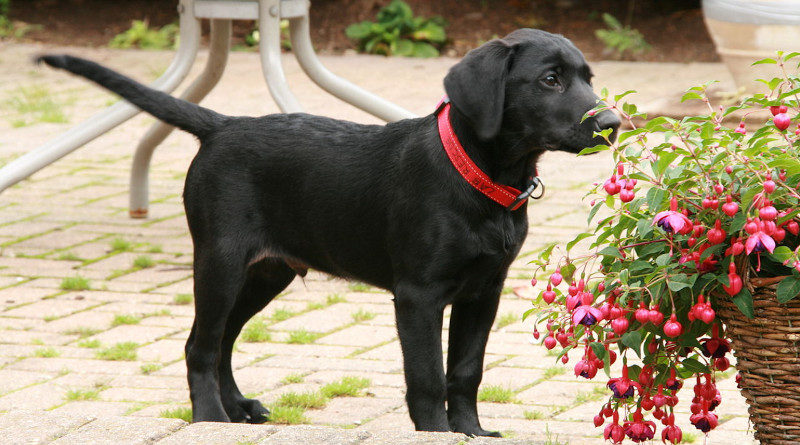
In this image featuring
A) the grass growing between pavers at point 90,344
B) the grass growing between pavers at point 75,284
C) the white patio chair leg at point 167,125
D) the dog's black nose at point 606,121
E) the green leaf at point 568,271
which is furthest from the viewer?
the white patio chair leg at point 167,125

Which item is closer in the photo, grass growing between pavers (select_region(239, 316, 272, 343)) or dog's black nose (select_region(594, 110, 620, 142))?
dog's black nose (select_region(594, 110, 620, 142))

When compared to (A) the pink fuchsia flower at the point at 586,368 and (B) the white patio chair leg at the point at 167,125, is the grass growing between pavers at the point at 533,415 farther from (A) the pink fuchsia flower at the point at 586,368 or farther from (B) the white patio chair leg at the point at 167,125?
(B) the white patio chair leg at the point at 167,125

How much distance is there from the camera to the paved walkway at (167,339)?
10.3ft

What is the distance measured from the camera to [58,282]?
16.5 feet

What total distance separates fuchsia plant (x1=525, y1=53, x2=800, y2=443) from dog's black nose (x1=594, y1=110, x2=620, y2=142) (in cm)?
22

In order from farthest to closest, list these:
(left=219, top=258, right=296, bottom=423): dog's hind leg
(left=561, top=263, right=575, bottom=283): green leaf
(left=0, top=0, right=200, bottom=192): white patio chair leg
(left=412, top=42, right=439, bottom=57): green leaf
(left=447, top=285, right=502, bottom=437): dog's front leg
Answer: (left=412, top=42, right=439, bottom=57): green leaf, (left=0, top=0, right=200, bottom=192): white patio chair leg, (left=219, top=258, right=296, bottom=423): dog's hind leg, (left=447, top=285, right=502, bottom=437): dog's front leg, (left=561, top=263, right=575, bottom=283): green leaf

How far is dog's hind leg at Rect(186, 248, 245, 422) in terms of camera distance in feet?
11.1

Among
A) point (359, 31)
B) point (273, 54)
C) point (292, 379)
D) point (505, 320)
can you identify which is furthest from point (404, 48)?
point (292, 379)

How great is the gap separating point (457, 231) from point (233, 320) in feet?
3.41

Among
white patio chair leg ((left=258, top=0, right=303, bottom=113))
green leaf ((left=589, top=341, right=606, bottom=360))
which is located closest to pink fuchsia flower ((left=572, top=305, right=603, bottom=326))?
green leaf ((left=589, top=341, right=606, bottom=360))

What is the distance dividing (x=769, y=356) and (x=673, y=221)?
418 millimetres

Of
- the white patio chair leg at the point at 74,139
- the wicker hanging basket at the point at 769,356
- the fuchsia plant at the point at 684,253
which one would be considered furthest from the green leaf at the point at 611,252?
the white patio chair leg at the point at 74,139

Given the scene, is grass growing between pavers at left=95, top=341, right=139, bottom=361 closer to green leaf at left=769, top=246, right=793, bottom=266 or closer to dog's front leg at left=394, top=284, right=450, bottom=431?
dog's front leg at left=394, top=284, right=450, bottom=431

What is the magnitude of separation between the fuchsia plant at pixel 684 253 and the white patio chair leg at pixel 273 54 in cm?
264
